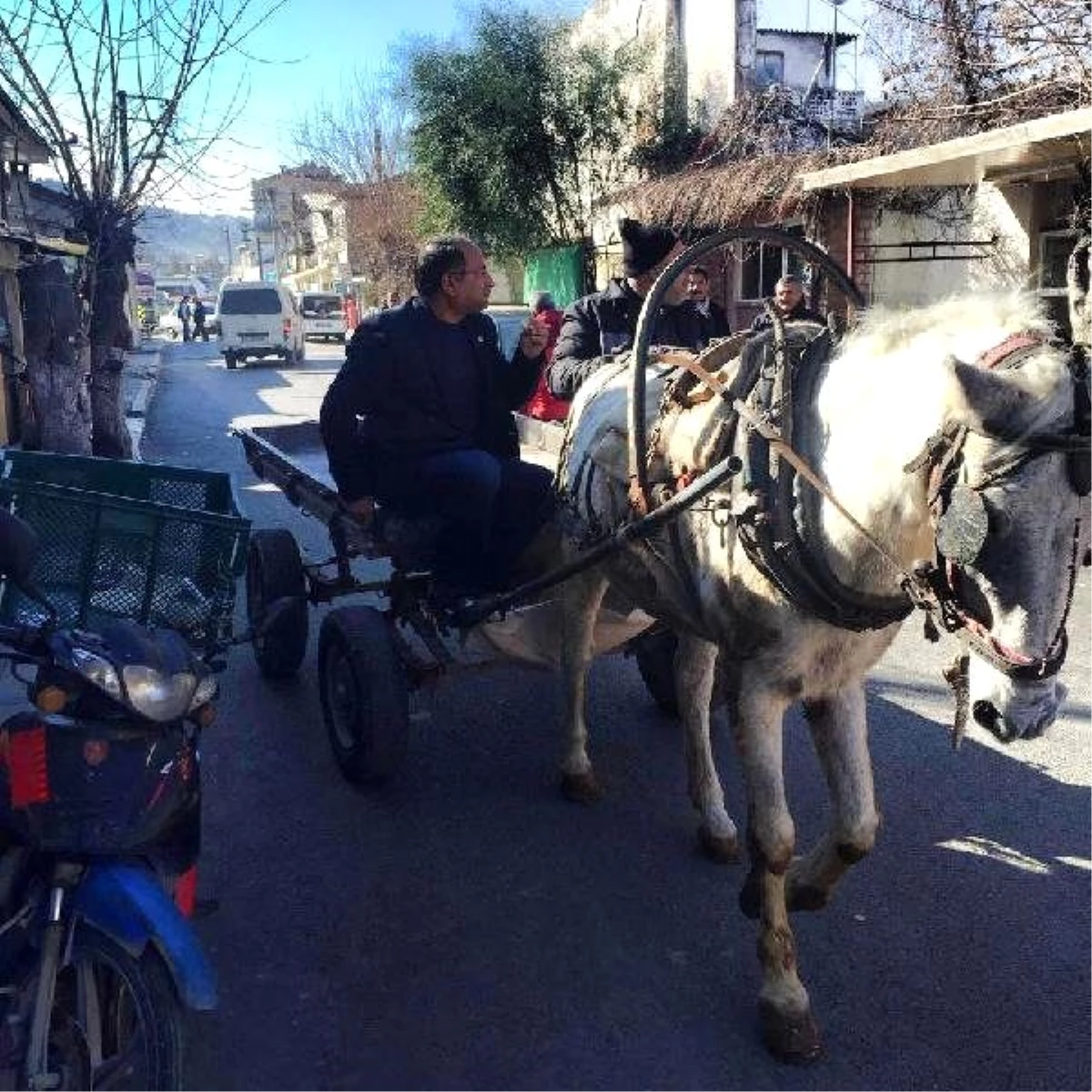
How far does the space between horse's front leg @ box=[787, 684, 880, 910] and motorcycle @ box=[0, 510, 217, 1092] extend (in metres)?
1.64

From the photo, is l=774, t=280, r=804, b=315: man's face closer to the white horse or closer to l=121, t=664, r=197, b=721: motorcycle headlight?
the white horse

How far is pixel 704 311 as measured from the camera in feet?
17.6

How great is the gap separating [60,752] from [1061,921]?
281 centimetres

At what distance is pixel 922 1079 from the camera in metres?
2.64

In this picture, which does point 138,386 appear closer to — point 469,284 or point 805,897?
point 469,284

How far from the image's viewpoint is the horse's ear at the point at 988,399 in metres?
1.92

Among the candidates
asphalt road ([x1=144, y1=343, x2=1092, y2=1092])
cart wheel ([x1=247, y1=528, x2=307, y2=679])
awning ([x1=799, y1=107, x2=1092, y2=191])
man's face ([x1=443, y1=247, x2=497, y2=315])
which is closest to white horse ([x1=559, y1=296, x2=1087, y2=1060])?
asphalt road ([x1=144, y1=343, x2=1092, y2=1092])

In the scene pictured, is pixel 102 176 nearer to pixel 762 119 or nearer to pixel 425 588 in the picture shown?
pixel 425 588

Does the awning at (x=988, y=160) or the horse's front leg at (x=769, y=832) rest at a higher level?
the awning at (x=988, y=160)

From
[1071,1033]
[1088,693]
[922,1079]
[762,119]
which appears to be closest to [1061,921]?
[1071,1033]

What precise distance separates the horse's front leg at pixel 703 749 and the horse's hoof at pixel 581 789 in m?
0.43

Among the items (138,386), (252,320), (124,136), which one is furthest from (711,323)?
(252,320)


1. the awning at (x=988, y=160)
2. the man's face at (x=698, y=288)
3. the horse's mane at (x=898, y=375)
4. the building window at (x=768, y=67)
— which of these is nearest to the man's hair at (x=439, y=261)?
the man's face at (x=698, y=288)

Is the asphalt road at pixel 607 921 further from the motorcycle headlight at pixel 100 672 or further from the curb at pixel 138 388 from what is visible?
the curb at pixel 138 388
